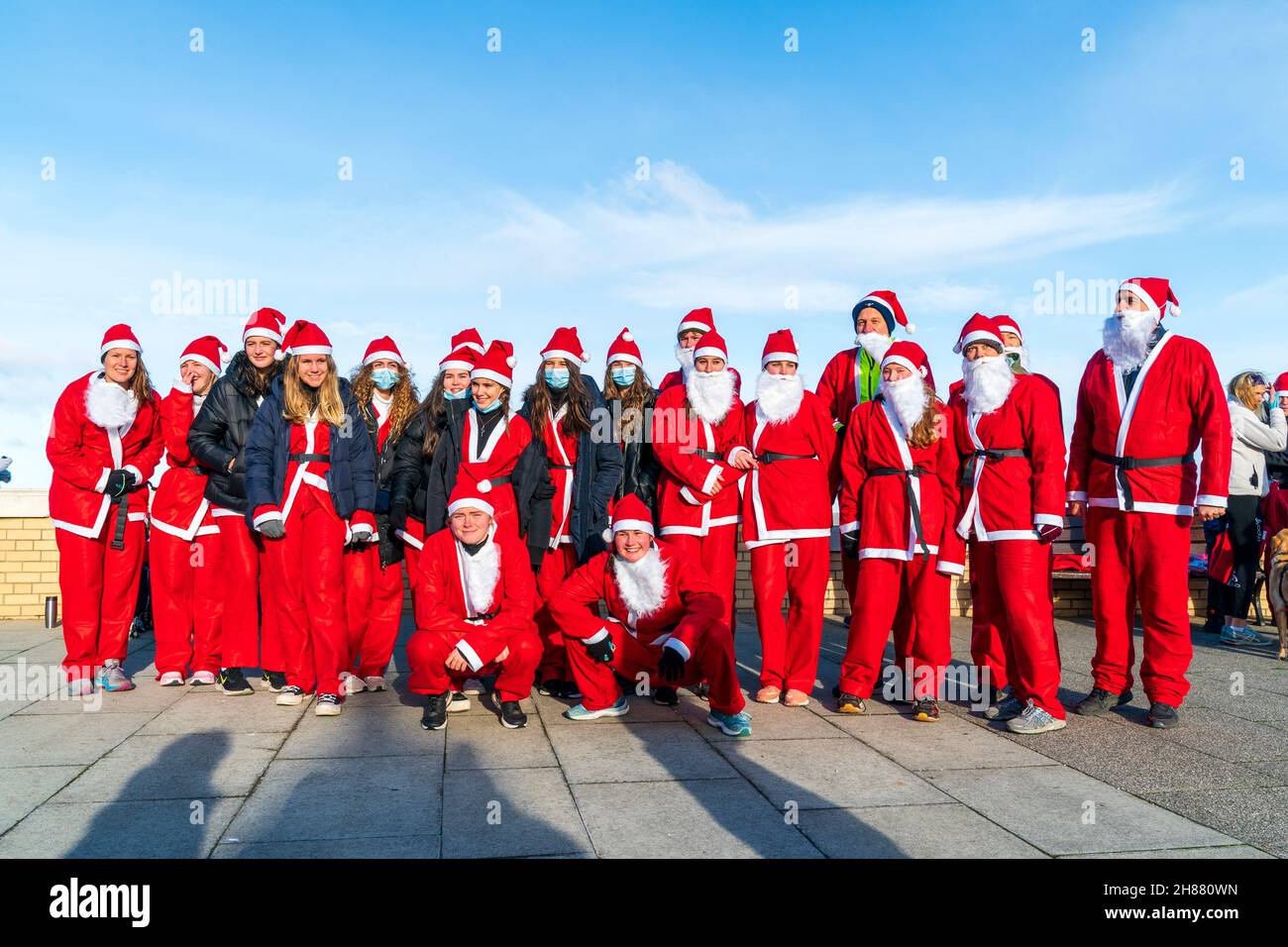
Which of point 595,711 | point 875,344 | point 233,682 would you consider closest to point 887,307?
point 875,344

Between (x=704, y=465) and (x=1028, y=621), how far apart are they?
79.5 inches

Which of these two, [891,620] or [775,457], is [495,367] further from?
[891,620]

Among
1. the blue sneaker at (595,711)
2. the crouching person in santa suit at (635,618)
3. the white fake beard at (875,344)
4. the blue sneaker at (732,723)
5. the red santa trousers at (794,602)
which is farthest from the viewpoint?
the white fake beard at (875,344)

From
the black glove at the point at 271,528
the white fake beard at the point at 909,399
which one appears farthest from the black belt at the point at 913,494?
the black glove at the point at 271,528

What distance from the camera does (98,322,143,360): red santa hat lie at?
20.9 feet

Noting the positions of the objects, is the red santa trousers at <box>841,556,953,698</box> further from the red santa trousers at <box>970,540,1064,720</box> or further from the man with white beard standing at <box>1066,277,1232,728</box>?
the man with white beard standing at <box>1066,277,1232,728</box>

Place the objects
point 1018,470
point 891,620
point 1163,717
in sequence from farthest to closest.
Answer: point 891,620 → point 1018,470 → point 1163,717

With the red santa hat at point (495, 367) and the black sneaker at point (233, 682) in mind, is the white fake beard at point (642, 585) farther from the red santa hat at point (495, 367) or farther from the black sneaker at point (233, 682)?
the black sneaker at point (233, 682)

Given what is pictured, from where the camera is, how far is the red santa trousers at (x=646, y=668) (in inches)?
205

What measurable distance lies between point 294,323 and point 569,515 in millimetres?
2048

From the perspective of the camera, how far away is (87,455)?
246 inches

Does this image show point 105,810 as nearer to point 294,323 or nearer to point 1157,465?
point 294,323

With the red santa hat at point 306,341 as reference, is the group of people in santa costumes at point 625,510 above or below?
below

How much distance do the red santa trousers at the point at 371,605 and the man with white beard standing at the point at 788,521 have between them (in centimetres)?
229
